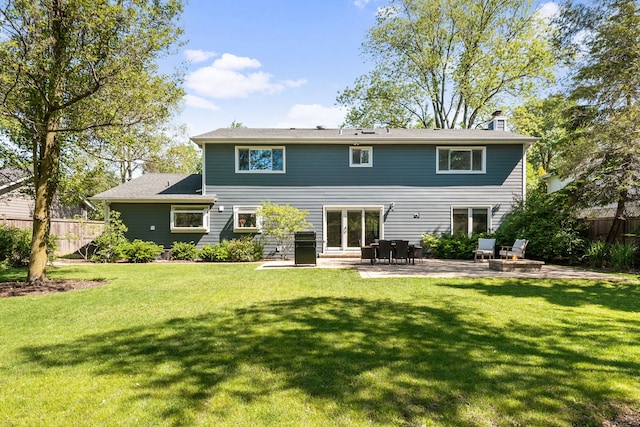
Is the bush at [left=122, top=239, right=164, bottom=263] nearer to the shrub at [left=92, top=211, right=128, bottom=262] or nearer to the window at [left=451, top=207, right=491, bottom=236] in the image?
the shrub at [left=92, top=211, right=128, bottom=262]

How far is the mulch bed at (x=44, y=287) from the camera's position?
7289 millimetres

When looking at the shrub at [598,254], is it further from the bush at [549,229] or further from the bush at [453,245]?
the bush at [453,245]

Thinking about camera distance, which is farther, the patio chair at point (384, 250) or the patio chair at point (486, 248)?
the patio chair at point (486, 248)

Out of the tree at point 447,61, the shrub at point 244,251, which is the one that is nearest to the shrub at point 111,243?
the shrub at point 244,251

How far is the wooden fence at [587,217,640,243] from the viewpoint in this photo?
11.5m

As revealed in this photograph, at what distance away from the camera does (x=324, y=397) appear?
2850mm

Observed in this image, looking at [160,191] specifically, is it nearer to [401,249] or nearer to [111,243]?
[111,243]

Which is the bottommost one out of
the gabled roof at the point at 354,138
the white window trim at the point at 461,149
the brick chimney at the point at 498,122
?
the white window trim at the point at 461,149

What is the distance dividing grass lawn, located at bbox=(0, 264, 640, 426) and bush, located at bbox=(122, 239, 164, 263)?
277 inches

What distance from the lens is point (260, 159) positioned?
15.7 m

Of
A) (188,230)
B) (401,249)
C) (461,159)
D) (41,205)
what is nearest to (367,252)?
(401,249)

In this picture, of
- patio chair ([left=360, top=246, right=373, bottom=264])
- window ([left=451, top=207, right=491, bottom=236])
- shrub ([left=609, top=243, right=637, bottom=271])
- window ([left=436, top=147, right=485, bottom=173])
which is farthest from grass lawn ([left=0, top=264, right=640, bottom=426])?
window ([left=436, top=147, right=485, bottom=173])

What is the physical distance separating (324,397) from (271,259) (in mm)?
12076

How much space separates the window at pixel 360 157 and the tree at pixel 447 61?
13.6 metres
